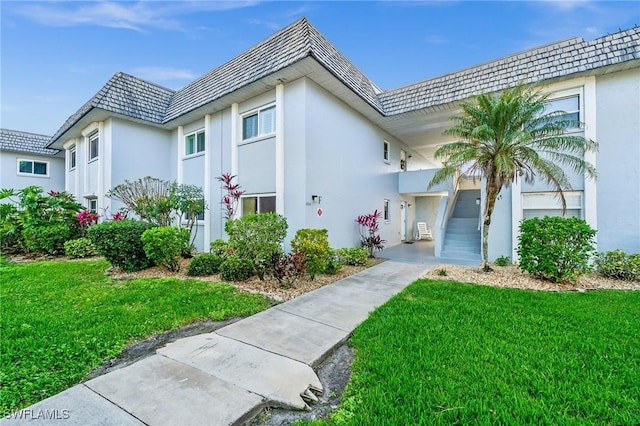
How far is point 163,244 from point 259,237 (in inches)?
119

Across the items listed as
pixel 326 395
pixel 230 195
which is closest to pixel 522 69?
pixel 230 195

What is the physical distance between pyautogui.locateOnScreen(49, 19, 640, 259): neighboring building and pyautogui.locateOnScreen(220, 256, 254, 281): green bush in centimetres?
242

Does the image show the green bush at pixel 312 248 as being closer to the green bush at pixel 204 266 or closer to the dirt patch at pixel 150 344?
the green bush at pixel 204 266

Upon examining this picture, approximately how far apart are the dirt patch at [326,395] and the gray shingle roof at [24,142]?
80.9ft

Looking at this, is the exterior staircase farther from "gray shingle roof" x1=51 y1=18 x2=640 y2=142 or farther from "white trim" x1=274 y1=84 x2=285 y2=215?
"white trim" x1=274 y1=84 x2=285 y2=215

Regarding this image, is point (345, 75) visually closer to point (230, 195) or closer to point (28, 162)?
point (230, 195)

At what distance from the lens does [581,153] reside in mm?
8570

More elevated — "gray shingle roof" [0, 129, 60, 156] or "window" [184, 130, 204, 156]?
"gray shingle roof" [0, 129, 60, 156]

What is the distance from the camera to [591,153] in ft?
28.1

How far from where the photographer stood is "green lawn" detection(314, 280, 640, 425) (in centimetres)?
253

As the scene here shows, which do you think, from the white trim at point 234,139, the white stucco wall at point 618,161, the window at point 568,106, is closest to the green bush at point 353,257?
the white trim at point 234,139

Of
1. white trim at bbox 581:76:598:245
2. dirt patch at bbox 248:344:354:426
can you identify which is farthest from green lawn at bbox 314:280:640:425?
white trim at bbox 581:76:598:245

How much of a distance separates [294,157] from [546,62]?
8886 mm

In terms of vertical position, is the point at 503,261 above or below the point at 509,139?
below
